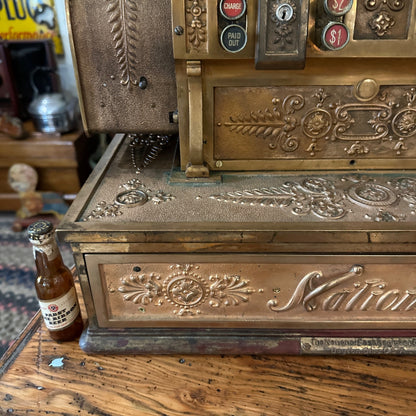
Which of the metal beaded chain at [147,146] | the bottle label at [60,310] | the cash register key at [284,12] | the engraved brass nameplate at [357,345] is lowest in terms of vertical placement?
the engraved brass nameplate at [357,345]

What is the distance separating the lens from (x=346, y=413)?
2.70 ft

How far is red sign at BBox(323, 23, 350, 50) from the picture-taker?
834 millimetres

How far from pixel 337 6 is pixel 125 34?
48cm

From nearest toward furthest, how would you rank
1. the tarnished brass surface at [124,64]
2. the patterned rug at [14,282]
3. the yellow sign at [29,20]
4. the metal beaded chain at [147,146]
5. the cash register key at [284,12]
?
1. the cash register key at [284,12]
2. the tarnished brass surface at [124,64]
3. the metal beaded chain at [147,146]
4. the patterned rug at [14,282]
5. the yellow sign at [29,20]

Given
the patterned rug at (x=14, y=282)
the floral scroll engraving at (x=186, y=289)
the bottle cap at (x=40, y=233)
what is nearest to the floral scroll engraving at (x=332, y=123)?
the floral scroll engraving at (x=186, y=289)

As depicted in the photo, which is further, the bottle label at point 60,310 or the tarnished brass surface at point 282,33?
the bottle label at point 60,310

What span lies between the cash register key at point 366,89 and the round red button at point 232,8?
33cm

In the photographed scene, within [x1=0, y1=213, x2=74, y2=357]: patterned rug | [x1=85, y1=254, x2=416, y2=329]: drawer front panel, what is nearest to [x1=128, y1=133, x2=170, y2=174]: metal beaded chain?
[x1=85, y1=254, x2=416, y2=329]: drawer front panel

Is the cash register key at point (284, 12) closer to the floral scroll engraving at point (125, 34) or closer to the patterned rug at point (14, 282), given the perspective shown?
the floral scroll engraving at point (125, 34)

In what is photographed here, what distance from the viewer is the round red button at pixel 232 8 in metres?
0.84

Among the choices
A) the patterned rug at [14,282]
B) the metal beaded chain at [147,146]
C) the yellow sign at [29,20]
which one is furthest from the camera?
the yellow sign at [29,20]

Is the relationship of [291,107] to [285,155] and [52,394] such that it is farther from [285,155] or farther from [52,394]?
[52,394]

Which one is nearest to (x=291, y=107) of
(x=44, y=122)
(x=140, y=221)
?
(x=140, y=221)

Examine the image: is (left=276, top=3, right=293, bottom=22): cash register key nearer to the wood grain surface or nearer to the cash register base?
the cash register base
